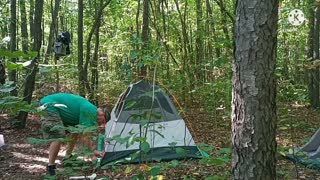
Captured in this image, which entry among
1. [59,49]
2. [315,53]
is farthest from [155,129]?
[315,53]

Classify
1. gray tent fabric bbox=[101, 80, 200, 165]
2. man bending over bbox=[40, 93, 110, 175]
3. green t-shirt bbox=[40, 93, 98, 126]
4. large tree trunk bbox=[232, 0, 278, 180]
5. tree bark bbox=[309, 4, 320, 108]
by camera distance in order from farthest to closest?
1. tree bark bbox=[309, 4, 320, 108]
2. gray tent fabric bbox=[101, 80, 200, 165]
3. green t-shirt bbox=[40, 93, 98, 126]
4. man bending over bbox=[40, 93, 110, 175]
5. large tree trunk bbox=[232, 0, 278, 180]

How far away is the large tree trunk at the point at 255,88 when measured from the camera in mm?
2477

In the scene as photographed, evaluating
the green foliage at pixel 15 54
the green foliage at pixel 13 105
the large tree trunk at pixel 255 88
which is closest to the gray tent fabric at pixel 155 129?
the large tree trunk at pixel 255 88

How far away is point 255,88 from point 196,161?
3344mm

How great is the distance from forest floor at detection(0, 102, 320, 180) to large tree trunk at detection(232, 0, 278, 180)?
602 millimetres

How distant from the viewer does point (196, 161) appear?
18.6 ft

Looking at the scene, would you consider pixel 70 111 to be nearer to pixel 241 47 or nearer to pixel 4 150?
pixel 4 150

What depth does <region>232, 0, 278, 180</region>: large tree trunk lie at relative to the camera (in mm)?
2477

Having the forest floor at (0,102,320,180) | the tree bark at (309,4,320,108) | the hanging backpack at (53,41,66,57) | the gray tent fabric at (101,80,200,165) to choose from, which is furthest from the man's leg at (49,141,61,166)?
the tree bark at (309,4,320,108)

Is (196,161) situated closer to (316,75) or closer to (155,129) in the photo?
(155,129)

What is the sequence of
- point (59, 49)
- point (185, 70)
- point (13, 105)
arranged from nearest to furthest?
point (13, 105) → point (59, 49) → point (185, 70)

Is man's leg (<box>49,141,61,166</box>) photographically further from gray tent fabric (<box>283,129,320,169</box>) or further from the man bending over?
gray tent fabric (<box>283,129,320,169</box>)

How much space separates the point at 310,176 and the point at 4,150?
497cm

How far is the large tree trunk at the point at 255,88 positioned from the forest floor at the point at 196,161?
60cm
